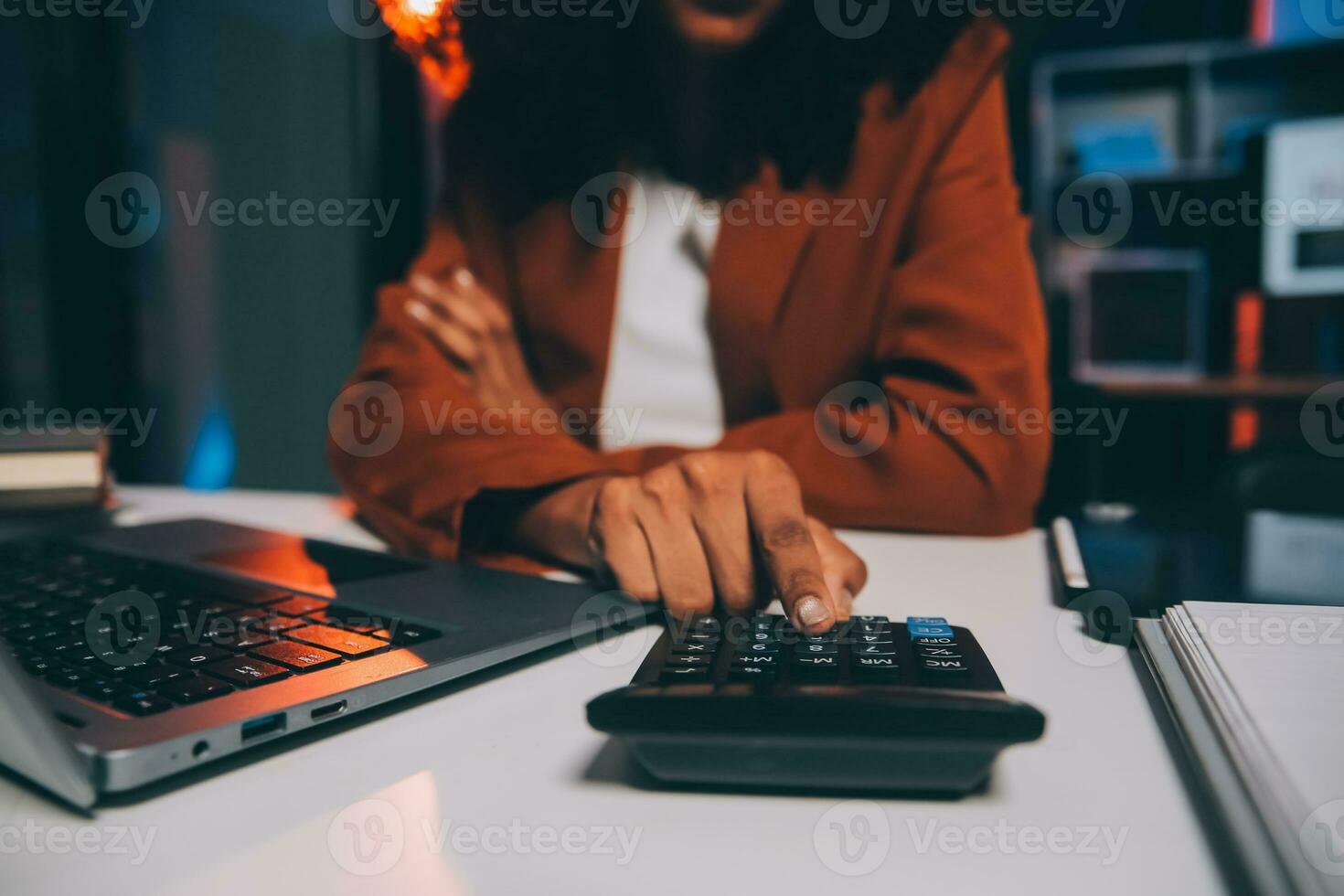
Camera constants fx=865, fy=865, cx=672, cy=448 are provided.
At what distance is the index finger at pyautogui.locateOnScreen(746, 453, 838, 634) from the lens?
1.11 ft

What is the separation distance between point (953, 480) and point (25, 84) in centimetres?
229

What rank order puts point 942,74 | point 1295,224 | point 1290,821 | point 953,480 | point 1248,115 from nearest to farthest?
point 1290,821, point 953,480, point 942,74, point 1295,224, point 1248,115

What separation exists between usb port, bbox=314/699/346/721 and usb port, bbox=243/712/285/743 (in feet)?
0.04

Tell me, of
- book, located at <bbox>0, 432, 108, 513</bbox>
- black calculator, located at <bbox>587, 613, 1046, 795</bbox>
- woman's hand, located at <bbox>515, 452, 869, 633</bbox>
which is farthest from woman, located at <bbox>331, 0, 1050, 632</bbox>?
book, located at <bbox>0, 432, 108, 513</bbox>

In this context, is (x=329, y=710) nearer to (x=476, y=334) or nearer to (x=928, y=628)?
(x=928, y=628)

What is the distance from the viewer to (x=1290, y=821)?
0.19m

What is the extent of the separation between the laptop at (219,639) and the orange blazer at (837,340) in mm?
123

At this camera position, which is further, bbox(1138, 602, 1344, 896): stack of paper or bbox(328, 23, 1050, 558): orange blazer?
bbox(328, 23, 1050, 558): orange blazer

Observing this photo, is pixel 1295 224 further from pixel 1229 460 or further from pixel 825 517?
pixel 825 517

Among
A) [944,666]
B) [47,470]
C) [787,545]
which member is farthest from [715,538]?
[47,470]

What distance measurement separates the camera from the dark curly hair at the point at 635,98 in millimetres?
824

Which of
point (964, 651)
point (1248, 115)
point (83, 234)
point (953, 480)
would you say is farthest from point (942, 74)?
point (1248, 115)

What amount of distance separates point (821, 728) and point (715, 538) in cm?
18

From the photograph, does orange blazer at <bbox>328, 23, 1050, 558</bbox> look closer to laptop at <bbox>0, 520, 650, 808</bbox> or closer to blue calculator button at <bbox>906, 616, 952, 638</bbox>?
laptop at <bbox>0, 520, 650, 808</bbox>
